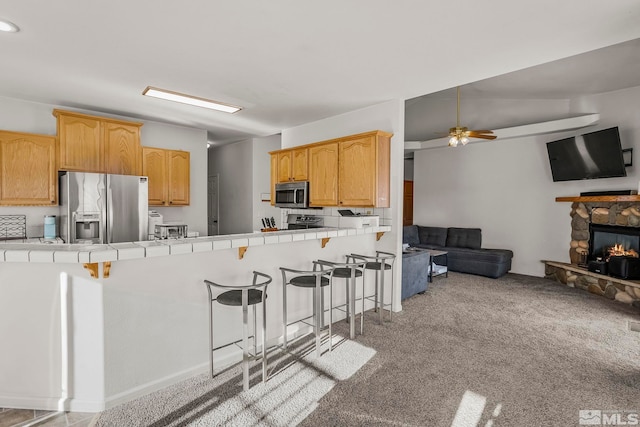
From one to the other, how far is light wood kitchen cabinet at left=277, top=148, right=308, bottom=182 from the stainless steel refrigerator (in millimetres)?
1929

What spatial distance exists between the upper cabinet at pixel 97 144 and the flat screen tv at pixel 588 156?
21.2ft

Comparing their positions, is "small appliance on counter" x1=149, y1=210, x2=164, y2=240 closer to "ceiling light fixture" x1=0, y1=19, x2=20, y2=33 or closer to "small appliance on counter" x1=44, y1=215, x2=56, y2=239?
"small appliance on counter" x1=44, y1=215, x2=56, y2=239

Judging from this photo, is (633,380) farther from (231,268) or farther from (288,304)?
(231,268)

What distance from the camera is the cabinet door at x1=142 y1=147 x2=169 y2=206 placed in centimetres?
472

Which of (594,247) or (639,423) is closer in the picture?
(639,423)

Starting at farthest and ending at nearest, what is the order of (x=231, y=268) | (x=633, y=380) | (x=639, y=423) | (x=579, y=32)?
(x=231, y=268), (x=633, y=380), (x=579, y=32), (x=639, y=423)

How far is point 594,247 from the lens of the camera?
5.18m

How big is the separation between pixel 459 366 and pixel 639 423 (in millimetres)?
1067

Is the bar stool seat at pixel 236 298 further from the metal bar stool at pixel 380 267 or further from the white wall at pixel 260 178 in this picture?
the white wall at pixel 260 178

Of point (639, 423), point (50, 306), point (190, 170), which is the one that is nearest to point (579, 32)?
point (639, 423)

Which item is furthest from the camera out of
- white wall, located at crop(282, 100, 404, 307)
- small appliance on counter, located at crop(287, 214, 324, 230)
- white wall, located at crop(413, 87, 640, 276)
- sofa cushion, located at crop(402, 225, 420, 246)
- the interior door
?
the interior door

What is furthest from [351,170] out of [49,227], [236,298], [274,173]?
[49,227]

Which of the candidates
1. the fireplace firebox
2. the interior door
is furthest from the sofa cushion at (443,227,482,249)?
the interior door

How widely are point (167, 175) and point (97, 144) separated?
3.27ft
